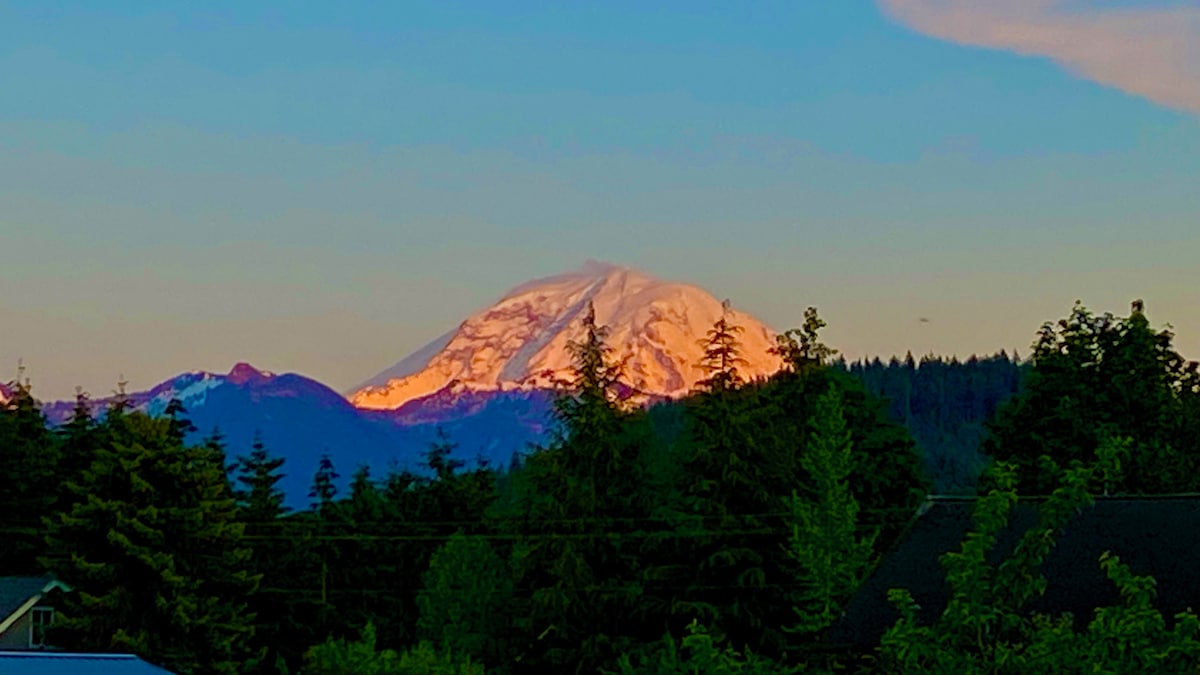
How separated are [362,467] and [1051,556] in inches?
1880

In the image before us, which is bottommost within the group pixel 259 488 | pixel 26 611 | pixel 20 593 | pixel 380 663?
pixel 380 663

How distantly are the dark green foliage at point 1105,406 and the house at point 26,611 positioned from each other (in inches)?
1192

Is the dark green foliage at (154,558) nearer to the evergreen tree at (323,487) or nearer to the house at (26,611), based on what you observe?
the house at (26,611)

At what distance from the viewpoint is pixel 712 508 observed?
5706 centimetres

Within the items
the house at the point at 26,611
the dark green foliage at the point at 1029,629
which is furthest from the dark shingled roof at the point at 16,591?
the dark green foliage at the point at 1029,629

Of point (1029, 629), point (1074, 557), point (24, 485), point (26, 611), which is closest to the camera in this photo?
point (1029, 629)

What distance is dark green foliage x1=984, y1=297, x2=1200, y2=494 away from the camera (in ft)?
207

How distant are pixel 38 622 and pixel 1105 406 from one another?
34.7 meters

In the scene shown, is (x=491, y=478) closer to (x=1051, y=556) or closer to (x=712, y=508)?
(x=712, y=508)

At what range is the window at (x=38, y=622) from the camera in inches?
2427

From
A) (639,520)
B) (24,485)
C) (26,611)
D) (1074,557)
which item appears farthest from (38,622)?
(1074,557)

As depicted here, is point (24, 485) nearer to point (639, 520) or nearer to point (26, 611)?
point (26, 611)

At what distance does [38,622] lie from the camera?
62094mm

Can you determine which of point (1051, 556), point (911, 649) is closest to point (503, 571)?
point (1051, 556)
